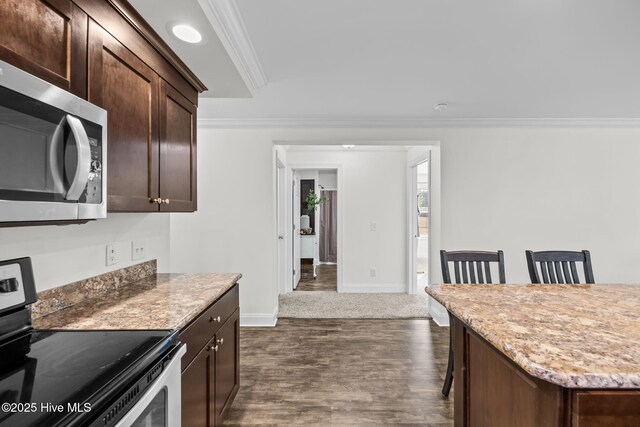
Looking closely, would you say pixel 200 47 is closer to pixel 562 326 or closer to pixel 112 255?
pixel 112 255

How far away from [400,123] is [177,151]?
2545 millimetres

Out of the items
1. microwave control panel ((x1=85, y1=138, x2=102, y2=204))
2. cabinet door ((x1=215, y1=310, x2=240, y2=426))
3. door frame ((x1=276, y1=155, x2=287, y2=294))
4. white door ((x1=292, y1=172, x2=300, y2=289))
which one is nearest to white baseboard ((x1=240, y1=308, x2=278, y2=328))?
door frame ((x1=276, y1=155, x2=287, y2=294))

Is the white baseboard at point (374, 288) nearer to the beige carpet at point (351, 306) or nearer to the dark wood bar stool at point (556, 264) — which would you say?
the beige carpet at point (351, 306)

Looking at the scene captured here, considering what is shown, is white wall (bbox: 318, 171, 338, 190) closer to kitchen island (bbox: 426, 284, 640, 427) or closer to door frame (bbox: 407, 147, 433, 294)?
door frame (bbox: 407, 147, 433, 294)

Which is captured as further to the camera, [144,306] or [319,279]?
[319,279]

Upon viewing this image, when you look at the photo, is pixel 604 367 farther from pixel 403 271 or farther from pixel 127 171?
pixel 403 271

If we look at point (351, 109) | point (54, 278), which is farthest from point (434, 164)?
point (54, 278)

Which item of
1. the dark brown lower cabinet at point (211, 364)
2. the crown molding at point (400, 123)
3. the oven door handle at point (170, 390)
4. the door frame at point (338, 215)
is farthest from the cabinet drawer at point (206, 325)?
the door frame at point (338, 215)

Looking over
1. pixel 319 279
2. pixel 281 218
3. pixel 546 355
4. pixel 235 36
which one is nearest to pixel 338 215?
pixel 281 218

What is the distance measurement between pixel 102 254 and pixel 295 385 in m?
1.63

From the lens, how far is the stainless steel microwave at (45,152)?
2.80ft

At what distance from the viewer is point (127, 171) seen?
1544 millimetres

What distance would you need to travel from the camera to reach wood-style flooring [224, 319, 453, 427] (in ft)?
7.18

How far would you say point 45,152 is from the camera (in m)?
0.96
